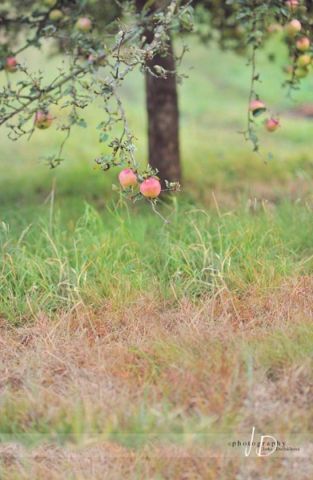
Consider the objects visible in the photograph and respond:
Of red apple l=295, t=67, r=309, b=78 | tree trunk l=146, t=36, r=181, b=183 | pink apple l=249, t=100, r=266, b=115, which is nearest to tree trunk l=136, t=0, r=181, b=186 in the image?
tree trunk l=146, t=36, r=181, b=183

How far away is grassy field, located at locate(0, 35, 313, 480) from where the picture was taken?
2.34 meters

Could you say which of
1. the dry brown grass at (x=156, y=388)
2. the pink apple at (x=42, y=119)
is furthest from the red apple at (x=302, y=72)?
the dry brown grass at (x=156, y=388)

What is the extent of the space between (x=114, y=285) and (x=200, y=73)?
1212 cm

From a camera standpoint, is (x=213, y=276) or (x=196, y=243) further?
(x=196, y=243)

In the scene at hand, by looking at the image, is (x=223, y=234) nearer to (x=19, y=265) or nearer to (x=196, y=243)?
(x=196, y=243)

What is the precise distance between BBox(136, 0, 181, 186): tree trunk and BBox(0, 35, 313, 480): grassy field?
844mm

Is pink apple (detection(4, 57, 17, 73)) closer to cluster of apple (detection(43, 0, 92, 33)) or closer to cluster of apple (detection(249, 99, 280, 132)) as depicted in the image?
cluster of apple (detection(43, 0, 92, 33))

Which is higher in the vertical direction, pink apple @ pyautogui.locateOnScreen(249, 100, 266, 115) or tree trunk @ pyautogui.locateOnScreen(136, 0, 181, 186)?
pink apple @ pyautogui.locateOnScreen(249, 100, 266, 115)

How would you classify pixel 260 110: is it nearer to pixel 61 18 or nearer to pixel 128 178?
pixel 128 178

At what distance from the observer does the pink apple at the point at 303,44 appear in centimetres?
396

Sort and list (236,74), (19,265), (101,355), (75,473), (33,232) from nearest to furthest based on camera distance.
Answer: (75,473) < (101,355) < (19,265) < (33,232) < (236,74)

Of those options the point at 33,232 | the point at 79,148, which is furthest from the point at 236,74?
the point at 33,232

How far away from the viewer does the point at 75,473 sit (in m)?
2.31

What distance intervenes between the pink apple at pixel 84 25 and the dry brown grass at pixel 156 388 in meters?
1.80
